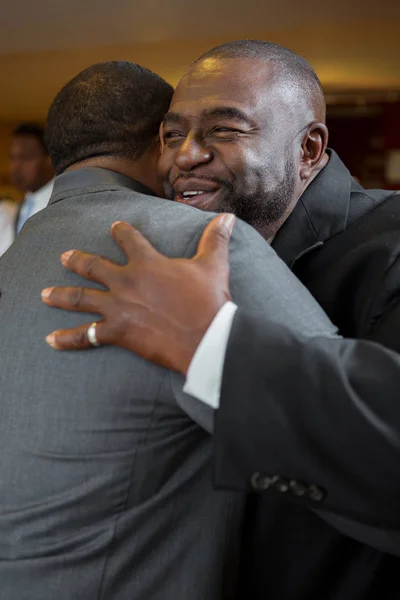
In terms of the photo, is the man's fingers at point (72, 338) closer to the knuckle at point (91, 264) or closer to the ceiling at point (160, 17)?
the knuckle at point (91, 264)

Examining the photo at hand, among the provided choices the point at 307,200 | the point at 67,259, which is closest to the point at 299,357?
the point at 67,259

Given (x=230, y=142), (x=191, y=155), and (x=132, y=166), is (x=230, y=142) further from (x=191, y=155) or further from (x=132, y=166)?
(x=132, y=166)

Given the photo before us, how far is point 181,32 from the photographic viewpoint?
5.49 meters

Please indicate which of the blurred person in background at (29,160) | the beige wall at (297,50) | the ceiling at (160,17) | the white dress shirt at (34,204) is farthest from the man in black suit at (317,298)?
the beige wall at (297,50)

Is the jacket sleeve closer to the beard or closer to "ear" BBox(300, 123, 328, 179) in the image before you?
the beard

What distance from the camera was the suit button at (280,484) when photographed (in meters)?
0.85

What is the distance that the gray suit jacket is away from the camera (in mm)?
1012

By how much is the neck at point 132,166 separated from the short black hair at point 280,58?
0.67 ft

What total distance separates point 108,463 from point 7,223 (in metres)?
2.92

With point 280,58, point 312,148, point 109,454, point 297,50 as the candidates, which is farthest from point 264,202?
point 297,50

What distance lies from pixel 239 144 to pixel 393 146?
24.1 ft

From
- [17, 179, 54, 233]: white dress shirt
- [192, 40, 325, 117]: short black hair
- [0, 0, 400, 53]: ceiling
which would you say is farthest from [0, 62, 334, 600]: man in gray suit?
[0, 0, 400, 53]: ceiling

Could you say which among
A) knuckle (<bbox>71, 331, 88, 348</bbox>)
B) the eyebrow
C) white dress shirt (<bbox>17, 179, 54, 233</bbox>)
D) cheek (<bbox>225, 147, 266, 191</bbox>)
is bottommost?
white dress shirt (<bbox>17, 179, 54, 233</bbox>)

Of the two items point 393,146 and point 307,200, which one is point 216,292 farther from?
point 393,146
